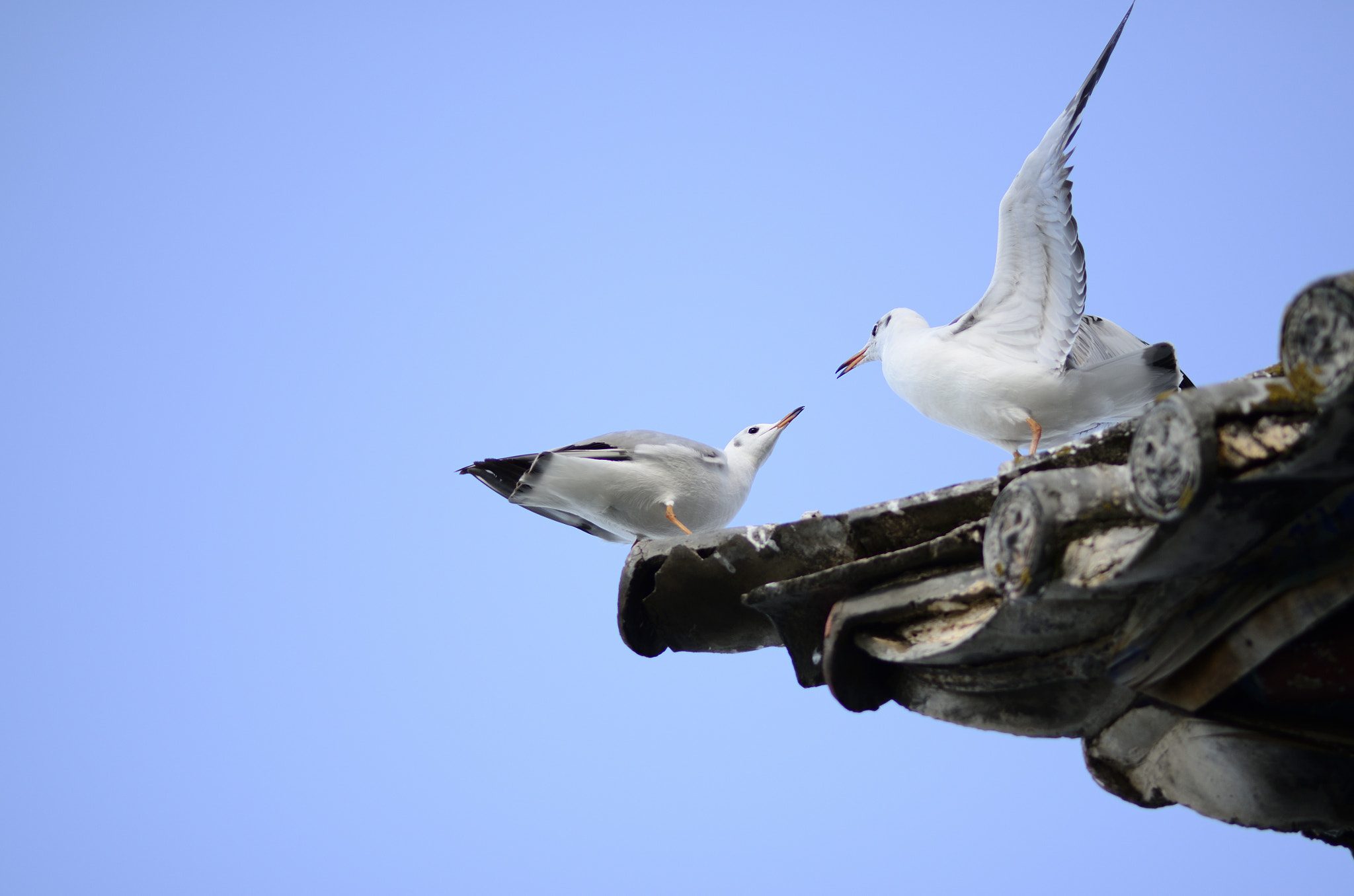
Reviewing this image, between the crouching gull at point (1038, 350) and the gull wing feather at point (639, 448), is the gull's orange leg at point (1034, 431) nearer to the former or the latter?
the crouching gull at point (1038, 350)

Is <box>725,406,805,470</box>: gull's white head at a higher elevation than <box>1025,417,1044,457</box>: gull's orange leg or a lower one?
higher

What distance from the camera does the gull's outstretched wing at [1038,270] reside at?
5012mm

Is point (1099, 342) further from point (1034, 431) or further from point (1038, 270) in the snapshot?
point (1034, 431)

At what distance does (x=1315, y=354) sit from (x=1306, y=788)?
4.23 ft

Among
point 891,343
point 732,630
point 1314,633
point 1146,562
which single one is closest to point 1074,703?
point 1314,633

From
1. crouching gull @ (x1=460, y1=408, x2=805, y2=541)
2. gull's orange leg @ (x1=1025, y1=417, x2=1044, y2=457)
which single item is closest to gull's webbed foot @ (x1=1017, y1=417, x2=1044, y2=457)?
gull's orange leg @ (x1=1025, y1=417, x2=1044, y2=457)

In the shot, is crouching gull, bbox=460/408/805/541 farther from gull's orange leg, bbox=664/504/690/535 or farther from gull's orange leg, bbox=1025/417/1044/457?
gull's orange leg, bbox=1025/417/1044/457

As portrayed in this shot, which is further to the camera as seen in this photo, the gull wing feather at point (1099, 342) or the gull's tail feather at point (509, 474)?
the gull wing feather at point (1099, 342)

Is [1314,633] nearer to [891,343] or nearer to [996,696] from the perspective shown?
[996,696]

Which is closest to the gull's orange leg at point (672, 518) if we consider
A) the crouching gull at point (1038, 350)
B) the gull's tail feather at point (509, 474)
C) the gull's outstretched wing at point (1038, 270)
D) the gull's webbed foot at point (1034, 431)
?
the gull's tail feather at point (509, 474)

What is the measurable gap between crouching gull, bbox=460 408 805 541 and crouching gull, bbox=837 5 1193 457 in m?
1.13

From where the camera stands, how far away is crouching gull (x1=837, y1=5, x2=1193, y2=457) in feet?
15.9

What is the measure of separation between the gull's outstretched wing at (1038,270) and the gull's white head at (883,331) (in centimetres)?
52

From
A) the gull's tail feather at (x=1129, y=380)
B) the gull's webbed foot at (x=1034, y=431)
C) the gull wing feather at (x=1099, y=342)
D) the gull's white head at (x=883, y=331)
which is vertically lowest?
the gull's webbed foot at (x=1034, y=431)
